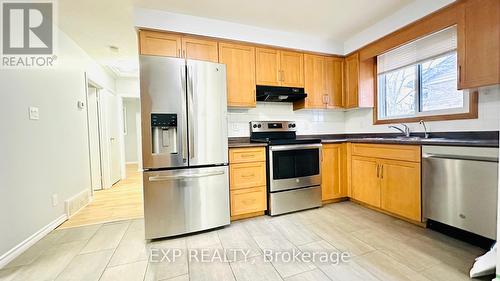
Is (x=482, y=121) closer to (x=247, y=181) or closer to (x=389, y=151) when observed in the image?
(x=389, y=151)

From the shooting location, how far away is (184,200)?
212 centimetres

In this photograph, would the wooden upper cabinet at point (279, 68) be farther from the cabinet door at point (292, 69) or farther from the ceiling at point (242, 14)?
the ceiling at point (242, 14)

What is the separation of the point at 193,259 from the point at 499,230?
6.78 ft

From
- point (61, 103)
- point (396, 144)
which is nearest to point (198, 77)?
point (61, 103)

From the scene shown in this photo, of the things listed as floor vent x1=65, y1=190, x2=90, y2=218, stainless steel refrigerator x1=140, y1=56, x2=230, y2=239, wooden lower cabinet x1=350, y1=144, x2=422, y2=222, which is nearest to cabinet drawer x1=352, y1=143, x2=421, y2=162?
wooden lower cabinet x1=350, y1=144, x2=422, y2=222

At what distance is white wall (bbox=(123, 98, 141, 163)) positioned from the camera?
744 cm

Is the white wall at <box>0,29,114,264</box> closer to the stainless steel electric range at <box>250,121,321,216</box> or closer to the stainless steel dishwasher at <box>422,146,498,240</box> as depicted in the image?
the stainless steel electric range at <box>250,121,321,216</box>

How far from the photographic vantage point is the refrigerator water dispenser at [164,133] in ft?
6.68

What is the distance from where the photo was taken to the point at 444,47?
92.1 inches

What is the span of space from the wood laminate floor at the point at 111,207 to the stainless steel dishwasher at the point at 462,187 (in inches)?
128

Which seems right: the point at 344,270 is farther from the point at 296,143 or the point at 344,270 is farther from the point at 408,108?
the point at 408,108

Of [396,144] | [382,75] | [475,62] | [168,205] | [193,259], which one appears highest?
[382,75]

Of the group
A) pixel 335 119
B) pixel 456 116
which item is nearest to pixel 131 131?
pixel 335 119

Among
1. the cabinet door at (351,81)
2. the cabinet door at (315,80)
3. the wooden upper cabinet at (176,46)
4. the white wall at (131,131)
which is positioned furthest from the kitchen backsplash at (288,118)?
the white wall at (131,131)
